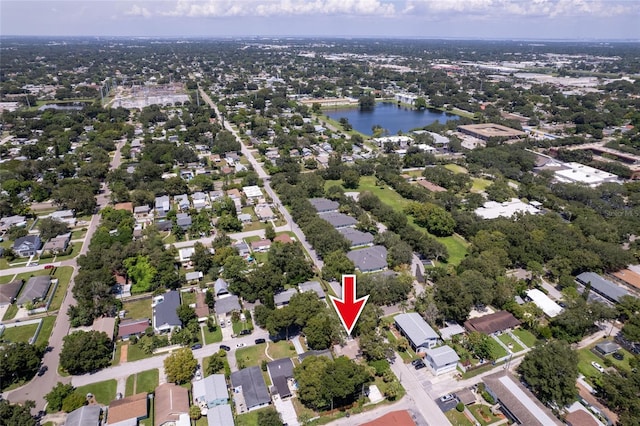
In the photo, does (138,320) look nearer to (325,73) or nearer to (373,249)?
(373,249)

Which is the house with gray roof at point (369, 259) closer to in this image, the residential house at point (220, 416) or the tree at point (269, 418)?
the tree at point (269, 418)

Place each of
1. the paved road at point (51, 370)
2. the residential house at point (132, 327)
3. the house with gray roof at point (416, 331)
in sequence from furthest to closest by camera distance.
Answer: the residential house at point (132, 327) < the house with gray roof at point (416, 331) < the paved road at point (51, 370)

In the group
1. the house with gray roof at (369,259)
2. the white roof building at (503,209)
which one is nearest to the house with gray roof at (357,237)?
the house with gray roof at (369,259)

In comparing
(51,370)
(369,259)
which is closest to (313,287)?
(369,259)

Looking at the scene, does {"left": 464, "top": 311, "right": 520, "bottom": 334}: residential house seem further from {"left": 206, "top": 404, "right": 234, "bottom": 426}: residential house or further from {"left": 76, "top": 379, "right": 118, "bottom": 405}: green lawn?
{"left": 76, "top": 379, "right": 118, "bottom": 405}: green lawn

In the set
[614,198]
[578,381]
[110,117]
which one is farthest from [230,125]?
[578,381]

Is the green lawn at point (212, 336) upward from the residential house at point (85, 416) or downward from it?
downward

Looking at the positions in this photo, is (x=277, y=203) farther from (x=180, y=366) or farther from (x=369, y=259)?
(x=180, y=366)
